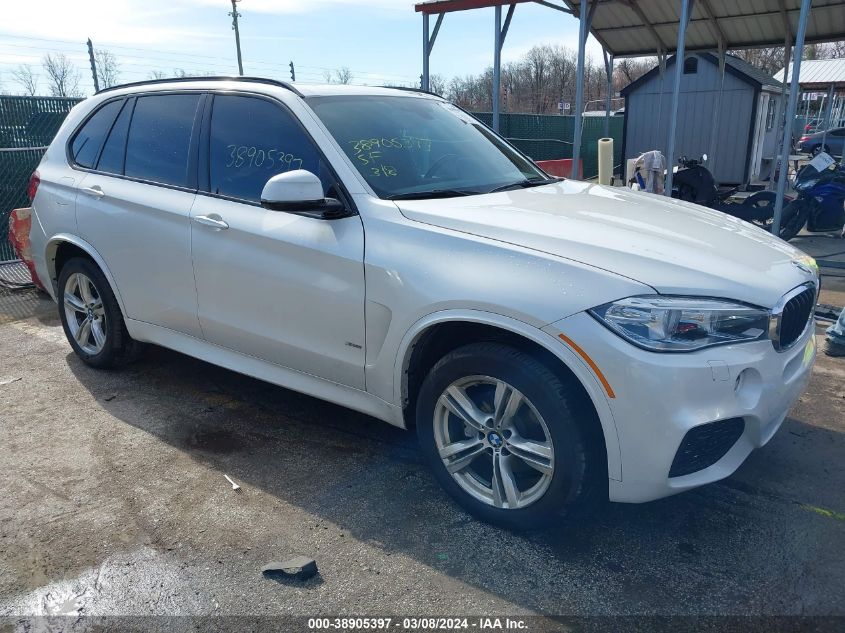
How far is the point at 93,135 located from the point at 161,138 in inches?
31.8

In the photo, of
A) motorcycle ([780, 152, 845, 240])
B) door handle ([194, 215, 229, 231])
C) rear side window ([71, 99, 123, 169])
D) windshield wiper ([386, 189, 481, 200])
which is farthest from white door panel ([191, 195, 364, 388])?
motorcycle ([780, 152, 845, 240])

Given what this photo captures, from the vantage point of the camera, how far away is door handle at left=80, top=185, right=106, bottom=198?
422 cm

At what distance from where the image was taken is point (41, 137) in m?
9.40

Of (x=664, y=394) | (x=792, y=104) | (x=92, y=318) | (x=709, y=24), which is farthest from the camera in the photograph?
(x=709, y=24)

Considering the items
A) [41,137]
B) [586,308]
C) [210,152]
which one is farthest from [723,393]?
[41,137]

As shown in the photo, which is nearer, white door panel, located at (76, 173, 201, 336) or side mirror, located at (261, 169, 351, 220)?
side mirror, located at (261, 169, 351, 220)

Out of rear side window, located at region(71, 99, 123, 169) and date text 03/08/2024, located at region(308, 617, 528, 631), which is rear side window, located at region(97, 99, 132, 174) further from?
date text 03/08/2024, located at region(308, 617, 528, 631)

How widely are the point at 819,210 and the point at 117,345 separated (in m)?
9.01

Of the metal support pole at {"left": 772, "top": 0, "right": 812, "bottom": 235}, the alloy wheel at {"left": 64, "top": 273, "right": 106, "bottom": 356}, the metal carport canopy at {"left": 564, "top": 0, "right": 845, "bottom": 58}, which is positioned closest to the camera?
the alloy wheel at {"left": 64, "top": 273, "right": 106, "bottom": 356}

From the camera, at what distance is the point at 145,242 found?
12.9ft

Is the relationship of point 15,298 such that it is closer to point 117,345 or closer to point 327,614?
point 117,345

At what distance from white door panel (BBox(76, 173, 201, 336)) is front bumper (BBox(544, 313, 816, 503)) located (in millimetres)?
2245

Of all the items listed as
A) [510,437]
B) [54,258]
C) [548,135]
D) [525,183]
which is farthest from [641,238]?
[548,135]

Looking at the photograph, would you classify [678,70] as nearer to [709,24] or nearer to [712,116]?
[709,24]
